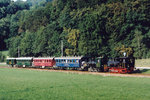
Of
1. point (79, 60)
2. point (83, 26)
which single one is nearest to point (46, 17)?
point (83, 26)

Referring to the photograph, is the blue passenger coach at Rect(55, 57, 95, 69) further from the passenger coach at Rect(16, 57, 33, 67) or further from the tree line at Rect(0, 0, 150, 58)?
the passenger coach at Rect(16, 57, 33, 67)

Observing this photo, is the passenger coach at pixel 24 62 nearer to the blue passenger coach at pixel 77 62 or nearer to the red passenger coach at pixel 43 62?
the red passenger coach at pixel 43 62

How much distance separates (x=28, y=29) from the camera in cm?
10931

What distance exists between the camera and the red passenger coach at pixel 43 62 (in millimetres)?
55678

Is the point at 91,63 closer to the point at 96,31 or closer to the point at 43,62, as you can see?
the point at 43,62

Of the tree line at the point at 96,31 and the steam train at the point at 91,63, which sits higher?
the tree line at the point at 96,31

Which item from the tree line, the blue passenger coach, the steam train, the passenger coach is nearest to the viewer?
the steam train

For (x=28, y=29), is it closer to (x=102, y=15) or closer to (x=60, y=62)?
(x=102, y=15)

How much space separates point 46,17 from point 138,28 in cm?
4811

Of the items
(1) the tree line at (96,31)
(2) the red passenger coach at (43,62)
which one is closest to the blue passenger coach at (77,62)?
(2) the red passenger coach at (43,62)

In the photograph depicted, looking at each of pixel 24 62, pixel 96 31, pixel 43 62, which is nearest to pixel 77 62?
pixel 43 62

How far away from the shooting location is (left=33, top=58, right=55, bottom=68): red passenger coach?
55678mm

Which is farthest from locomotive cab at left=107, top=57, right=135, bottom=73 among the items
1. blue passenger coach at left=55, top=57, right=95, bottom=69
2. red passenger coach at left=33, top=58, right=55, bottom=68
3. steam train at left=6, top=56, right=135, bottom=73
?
red passenger coach at left=33, top=58, right=55, bottom=68

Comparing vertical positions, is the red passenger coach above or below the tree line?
below
